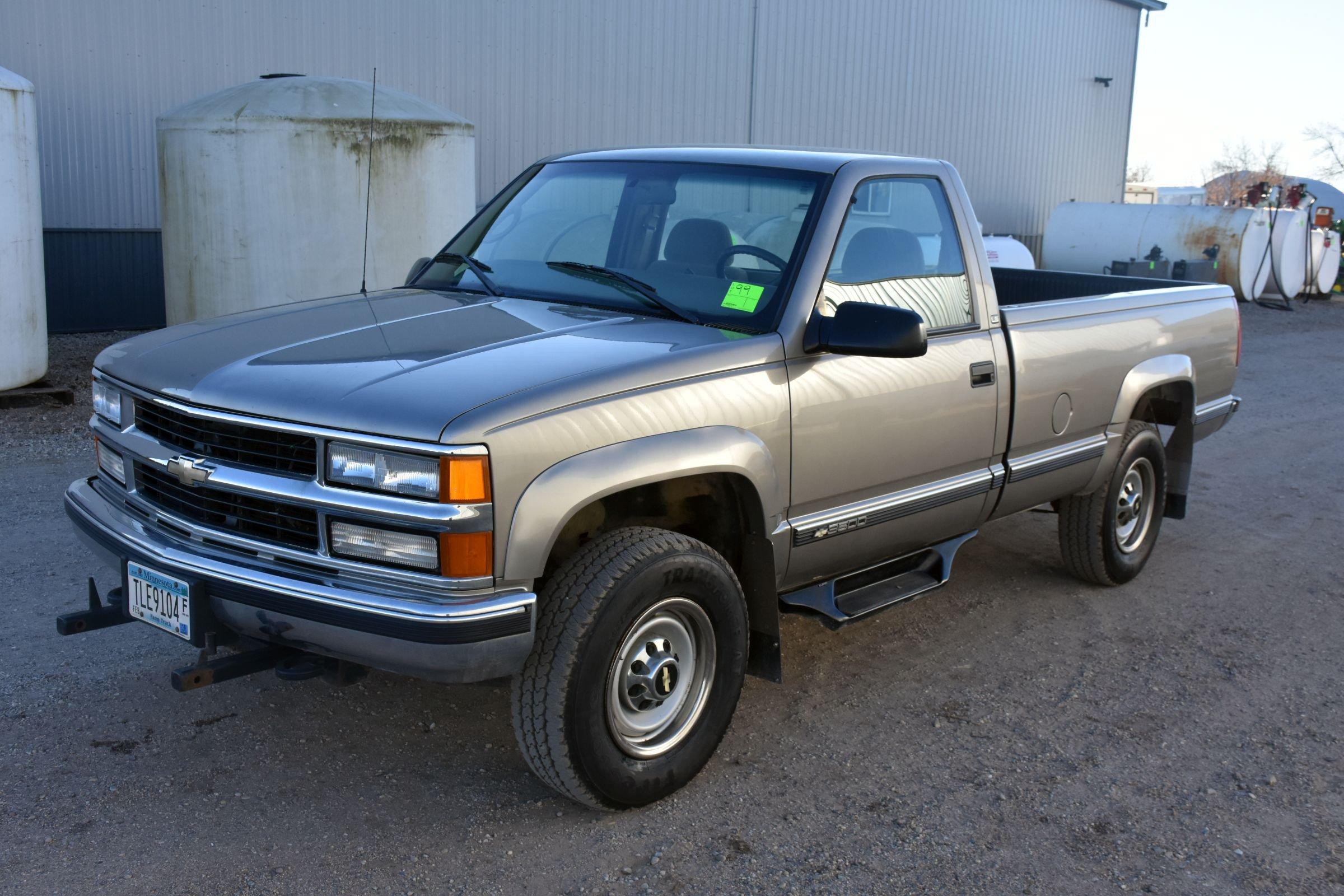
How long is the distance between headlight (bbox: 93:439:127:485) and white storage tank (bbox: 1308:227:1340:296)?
82.7ft

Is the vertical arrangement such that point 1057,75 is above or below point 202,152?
above

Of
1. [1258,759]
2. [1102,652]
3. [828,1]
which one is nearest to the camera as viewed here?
[1258,759]

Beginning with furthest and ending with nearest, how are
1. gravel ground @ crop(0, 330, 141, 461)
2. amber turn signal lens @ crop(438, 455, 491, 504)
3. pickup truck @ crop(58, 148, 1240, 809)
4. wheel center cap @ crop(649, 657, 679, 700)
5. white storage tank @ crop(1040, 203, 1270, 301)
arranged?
1. white storage tank @ crop(1040, 203, 1270, 301)
2. gravel ground @ crop(0, 330, 141, 461)
3. wheel center cap @ crop(649, 657, 679, 700)
4. pickup truck @ crop(58, 148, 1240, 809)
5. amber turn signal lens @ crop(438, 455, 491, 504)

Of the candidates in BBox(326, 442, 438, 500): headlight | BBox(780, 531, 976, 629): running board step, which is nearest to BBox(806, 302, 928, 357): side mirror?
BBox(780, 531, 976, 629): running board step

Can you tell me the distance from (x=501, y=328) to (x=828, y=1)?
57.1 feet

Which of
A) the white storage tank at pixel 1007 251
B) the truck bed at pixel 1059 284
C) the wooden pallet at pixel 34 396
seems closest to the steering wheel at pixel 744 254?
the truck bed at pixel 1059 284

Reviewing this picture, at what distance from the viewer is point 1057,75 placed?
25.1 meters

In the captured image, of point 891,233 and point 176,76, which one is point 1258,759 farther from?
point 176,76

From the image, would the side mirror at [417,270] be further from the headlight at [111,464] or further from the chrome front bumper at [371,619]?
the chrome front bumper at [371,619]

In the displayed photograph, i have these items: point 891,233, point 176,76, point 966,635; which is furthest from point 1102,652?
point 176,76

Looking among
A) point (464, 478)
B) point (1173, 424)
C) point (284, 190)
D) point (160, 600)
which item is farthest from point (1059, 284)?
point (284, 190)

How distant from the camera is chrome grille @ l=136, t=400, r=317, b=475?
10.0 ft

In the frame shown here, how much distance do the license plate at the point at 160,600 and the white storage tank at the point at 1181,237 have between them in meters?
20.7

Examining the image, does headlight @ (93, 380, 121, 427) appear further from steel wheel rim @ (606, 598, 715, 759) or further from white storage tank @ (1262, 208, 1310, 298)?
white storage tank @ (1262, 208, 1310, 298)
